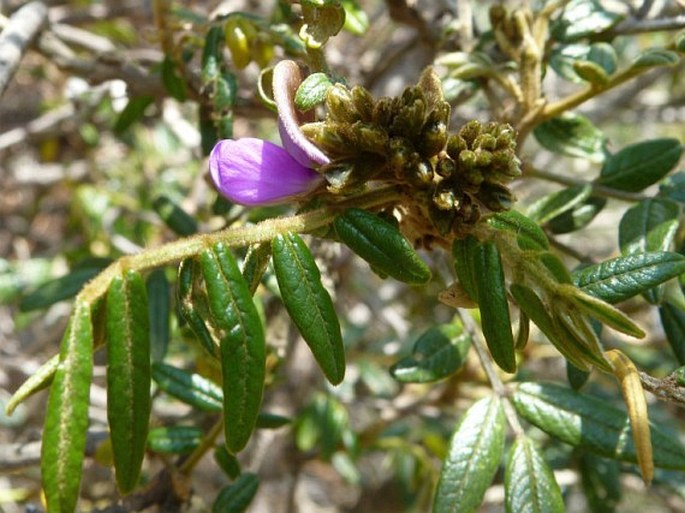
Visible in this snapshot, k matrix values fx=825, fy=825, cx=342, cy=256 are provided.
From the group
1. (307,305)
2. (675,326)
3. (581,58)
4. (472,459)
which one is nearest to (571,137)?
(581,58)

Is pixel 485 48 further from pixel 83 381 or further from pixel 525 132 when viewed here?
pixel 83 381

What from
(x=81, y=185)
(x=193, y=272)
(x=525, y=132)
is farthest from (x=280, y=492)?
(x=193, y=272)

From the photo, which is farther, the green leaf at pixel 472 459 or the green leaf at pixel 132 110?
the green leaf at pixel 132 110

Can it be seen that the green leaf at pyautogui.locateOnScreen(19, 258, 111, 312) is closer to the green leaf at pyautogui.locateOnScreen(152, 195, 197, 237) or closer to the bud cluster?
the green leaf at pyautogui.locateOnScreen(152, 195, 197, 237)

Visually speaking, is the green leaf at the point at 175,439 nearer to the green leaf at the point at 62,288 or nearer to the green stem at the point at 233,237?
the green leaf at the point at 62,288

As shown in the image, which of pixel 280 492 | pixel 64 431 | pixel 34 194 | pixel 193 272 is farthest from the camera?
pixel 34 194

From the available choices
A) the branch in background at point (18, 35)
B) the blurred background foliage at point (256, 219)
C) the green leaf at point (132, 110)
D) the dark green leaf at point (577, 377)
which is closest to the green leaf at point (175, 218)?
the blurred background foliage at point (256, 219)
